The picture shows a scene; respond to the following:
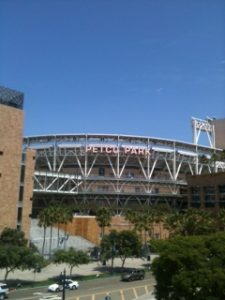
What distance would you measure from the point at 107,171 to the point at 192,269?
12047 cm

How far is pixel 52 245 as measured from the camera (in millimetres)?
113438

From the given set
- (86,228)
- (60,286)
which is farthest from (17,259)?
(86,228)

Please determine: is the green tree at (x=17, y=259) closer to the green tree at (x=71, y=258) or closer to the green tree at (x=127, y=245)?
the green tree at (x=71, y=258)

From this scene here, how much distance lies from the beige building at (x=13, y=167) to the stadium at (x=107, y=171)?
35806 millimetres

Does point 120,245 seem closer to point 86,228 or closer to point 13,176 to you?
point 13,176

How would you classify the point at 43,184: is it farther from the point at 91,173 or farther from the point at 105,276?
the point at 105,276

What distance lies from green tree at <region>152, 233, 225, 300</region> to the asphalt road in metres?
22.1

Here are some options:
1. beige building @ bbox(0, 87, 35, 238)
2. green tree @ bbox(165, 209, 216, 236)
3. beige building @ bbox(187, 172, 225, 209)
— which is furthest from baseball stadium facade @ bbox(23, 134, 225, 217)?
green tree @ bbox(165, 209, 216, 236)

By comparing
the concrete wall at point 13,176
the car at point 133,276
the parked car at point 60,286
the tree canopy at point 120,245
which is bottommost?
the parked car at point 60,286

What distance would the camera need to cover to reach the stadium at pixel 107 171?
15000 cm

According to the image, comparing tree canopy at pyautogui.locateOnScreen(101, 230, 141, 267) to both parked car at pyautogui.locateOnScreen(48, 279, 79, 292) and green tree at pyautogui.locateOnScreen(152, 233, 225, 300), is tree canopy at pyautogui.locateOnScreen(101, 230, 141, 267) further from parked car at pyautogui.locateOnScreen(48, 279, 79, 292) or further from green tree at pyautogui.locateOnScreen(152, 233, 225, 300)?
green tree at pyautogui.locateOnScreen(152, 233, 225, 300)

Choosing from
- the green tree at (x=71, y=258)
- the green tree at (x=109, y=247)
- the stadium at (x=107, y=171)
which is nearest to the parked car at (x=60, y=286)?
the green tree at (x=71, y=258)

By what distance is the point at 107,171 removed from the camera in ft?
Answer: 526

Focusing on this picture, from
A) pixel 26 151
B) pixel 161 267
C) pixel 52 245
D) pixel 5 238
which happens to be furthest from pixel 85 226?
pixel 161 267
